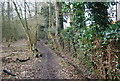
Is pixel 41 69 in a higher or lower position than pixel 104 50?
lower

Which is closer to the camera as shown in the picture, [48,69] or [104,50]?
[104,50]

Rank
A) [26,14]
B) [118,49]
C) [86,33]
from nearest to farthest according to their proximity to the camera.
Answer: [118,49] → [86,33] → [26,14]

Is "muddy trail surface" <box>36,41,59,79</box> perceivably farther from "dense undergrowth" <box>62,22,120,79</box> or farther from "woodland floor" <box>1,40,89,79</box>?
"dense undergrowth" <box>62,22,120,79</box>

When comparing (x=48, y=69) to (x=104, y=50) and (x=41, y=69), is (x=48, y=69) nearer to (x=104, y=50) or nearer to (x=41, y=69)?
(x=41, y=69)

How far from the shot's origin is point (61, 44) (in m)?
8.73

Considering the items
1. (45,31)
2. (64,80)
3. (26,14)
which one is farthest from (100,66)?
(45,31)

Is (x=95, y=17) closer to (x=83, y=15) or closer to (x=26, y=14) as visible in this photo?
(x=83, y=15)

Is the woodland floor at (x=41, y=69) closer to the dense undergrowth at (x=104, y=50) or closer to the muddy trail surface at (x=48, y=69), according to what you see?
the muddy trail surface at (x=48, y=69)

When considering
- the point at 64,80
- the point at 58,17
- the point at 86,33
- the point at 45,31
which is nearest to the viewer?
the point at 86,33

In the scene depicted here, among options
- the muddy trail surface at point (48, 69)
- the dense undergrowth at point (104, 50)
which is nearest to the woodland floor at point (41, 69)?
the muddy trail surface at point (48, 69)

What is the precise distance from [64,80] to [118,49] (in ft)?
5.09

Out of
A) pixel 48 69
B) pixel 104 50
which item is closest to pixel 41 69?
pixel 48 69

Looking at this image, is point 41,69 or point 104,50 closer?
point 104,50

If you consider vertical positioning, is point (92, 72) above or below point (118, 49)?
below
